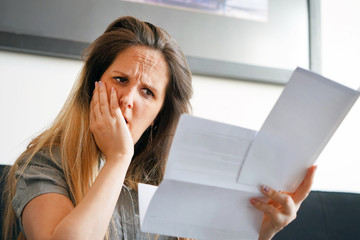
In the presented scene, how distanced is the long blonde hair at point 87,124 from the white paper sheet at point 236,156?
28 cm

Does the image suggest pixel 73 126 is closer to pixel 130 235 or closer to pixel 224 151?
pixel 130 235

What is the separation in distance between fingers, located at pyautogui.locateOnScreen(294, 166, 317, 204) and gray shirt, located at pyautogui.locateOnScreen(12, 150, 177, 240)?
396mm

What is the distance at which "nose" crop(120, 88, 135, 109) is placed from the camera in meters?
1.00

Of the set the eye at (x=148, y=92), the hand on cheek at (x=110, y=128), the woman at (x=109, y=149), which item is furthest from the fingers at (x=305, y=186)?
the eye at (x=148, y=92)

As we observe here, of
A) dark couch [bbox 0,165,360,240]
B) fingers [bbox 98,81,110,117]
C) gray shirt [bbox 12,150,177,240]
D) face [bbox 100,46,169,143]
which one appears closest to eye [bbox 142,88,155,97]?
face [bbox 100,46,169,143]

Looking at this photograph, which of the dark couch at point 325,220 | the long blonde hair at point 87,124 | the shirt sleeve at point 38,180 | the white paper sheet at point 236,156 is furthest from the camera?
the dark couch at point 325,220

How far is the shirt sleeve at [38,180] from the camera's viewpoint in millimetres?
861

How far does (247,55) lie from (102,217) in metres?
0.92

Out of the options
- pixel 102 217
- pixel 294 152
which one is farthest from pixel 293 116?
pixel 102 217

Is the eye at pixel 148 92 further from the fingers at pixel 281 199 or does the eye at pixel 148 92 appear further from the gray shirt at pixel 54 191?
the fingers at pixel 281 199

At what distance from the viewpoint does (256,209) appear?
81cm

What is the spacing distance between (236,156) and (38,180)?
1.33 feet

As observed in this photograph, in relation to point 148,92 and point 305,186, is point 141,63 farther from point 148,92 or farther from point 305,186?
point 305,186

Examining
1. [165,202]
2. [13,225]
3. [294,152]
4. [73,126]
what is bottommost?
[13,225]
